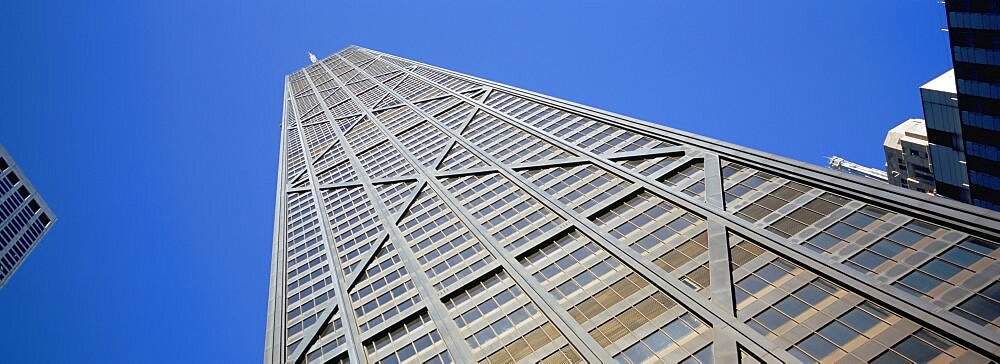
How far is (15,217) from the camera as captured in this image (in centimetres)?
14475

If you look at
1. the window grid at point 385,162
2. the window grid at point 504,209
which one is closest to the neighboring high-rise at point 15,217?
the window grid at point 385,162

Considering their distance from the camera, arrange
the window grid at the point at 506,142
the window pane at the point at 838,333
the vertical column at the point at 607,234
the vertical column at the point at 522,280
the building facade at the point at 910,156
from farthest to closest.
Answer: the building facade at the point at 910,156 → the window grid at the point at 506,142 → the vertical column at the point at 522,280 → the vertical column at the point at 607,234 → the window pane at the point at 838,333

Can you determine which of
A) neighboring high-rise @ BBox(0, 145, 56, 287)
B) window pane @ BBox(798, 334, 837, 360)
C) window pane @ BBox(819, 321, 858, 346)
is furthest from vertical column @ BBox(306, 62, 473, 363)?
neighboring high-rise @ BBox(0, 145, 56, 287)

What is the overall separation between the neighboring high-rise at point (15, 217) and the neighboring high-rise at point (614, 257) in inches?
3067

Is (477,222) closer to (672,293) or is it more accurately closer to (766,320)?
(672,293)

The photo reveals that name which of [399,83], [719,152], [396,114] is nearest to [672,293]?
[719,152]

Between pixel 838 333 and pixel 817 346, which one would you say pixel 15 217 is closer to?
pixel 817 346

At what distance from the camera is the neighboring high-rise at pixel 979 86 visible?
193ft

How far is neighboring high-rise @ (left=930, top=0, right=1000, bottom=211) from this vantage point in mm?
58719

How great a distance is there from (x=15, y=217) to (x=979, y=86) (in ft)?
544

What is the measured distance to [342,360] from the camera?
6062 centimetres

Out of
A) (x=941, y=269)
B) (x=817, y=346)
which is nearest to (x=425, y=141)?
(x=817, y=346)

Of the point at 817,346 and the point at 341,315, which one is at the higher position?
the point at 341,315

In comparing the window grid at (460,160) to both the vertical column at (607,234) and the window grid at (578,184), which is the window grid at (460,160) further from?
the window grid at (578,184)
